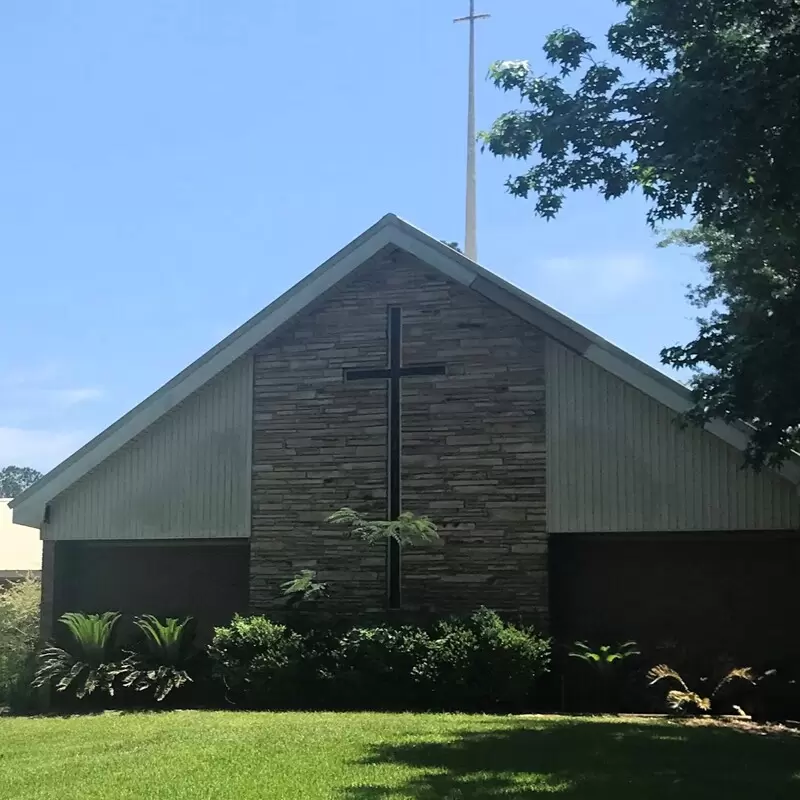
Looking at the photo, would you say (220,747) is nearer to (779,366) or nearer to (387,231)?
(779,366)

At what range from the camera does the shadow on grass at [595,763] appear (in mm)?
9172

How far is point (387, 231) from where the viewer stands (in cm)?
1745

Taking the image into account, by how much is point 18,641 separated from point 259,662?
17.0 feet

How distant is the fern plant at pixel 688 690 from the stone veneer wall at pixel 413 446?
1866 millimetres

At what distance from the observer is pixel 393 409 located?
Result: 17266 mm

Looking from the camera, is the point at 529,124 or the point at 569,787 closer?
the point at 569,787

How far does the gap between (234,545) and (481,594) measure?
4223mm

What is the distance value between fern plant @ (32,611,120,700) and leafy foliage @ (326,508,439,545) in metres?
3.86

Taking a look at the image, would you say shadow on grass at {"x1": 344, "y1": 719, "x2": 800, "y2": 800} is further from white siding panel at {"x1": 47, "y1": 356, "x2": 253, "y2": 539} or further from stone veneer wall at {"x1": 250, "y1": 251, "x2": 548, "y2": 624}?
white siding panel at {"x1": 47, "y1": 356, "x2": 253, "y2": 539}

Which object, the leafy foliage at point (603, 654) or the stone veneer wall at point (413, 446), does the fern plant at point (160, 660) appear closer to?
the stone veneer wall at point (413, 446)

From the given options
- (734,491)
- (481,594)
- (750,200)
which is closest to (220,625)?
(481,594)

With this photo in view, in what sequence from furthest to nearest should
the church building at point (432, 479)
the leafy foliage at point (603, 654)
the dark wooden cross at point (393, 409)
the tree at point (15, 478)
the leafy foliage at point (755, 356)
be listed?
the tree at point (15, 478) < the dark wooden cross at point (393, 409) < the church building at point (432, 479) < the leafy foliage at point (603, 654) < the leafy foliage at point (755, 356)

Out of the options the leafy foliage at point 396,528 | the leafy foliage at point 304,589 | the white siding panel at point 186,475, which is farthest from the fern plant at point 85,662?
the leafy foliage at point 396,528

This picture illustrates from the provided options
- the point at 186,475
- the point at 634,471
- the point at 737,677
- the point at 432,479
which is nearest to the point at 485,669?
the point at 432,479
